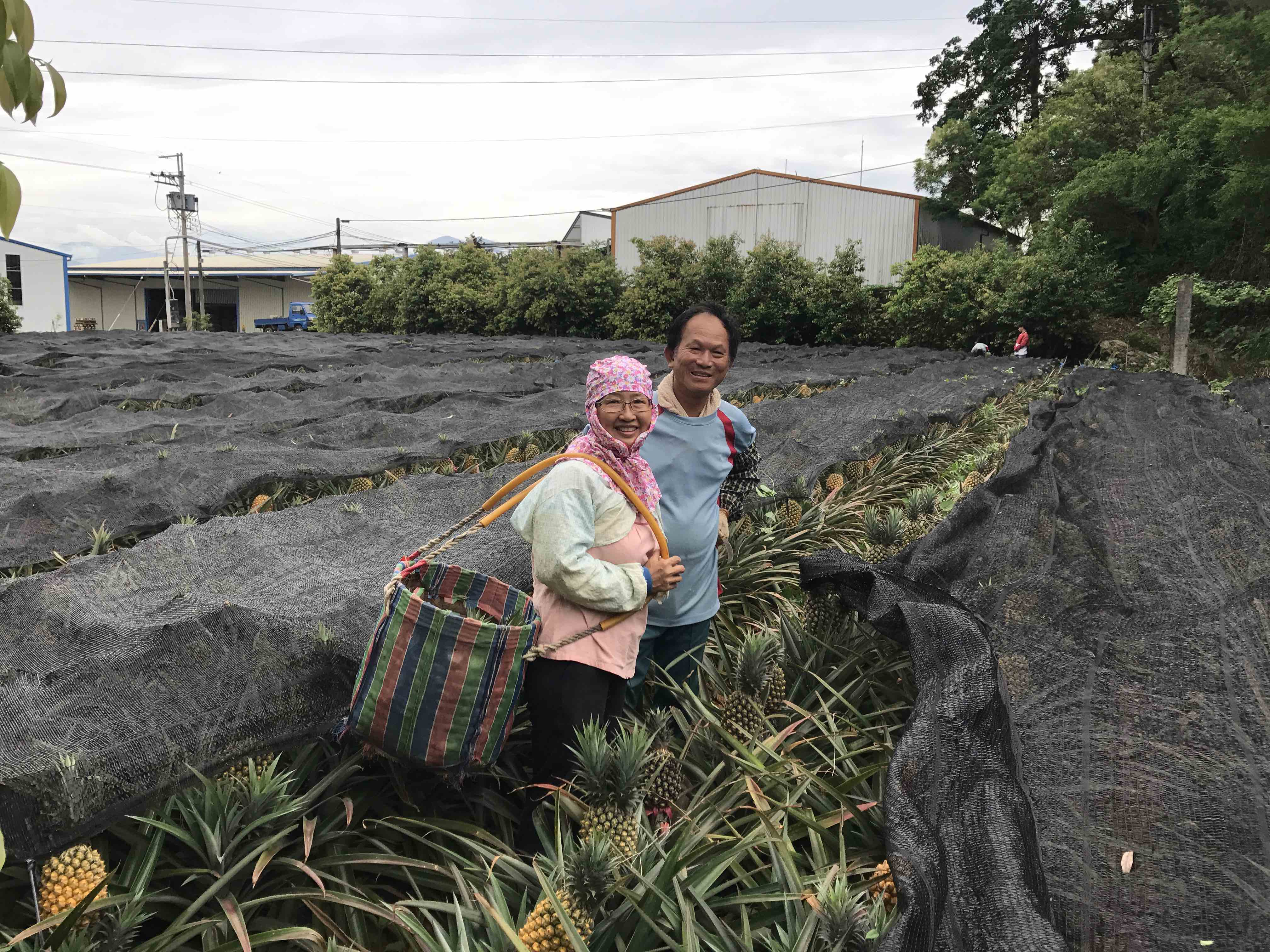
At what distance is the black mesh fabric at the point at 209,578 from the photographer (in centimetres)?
187

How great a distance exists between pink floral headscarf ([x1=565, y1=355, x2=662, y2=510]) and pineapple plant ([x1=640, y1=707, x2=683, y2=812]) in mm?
632

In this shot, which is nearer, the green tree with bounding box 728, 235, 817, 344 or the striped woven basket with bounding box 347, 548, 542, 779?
the striped woven basket with bounding box 347, 548, 542, 779

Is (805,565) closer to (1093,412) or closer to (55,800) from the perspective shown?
(55,800)

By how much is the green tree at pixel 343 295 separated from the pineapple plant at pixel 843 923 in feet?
103

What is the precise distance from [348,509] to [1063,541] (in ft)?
9.46

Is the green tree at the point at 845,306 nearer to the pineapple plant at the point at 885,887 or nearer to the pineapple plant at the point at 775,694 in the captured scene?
the pineapple plant at the point at 775,694

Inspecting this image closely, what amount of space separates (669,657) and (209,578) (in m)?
1.60

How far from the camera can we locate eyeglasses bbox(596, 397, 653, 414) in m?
2.07

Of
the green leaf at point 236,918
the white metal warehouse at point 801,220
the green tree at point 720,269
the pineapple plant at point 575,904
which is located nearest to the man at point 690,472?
the pineapple plant at point 575,904

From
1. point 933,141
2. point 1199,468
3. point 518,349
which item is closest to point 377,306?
point 518,349

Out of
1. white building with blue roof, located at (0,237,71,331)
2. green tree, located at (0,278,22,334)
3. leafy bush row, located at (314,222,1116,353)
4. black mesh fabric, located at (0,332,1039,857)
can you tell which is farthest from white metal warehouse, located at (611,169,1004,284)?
white building with blue roof, located at (0,237,71,331)

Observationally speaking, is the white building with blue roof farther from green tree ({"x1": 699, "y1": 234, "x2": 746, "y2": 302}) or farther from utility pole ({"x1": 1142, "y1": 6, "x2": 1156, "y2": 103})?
utility pole ({"x1": 1142, "y1": 6, "x2": 1156, "y2": 103})

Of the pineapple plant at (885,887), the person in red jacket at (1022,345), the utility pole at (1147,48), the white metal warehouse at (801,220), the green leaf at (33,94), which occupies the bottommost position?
the pineapple plant at (885,887)

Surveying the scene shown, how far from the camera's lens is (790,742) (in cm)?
252
